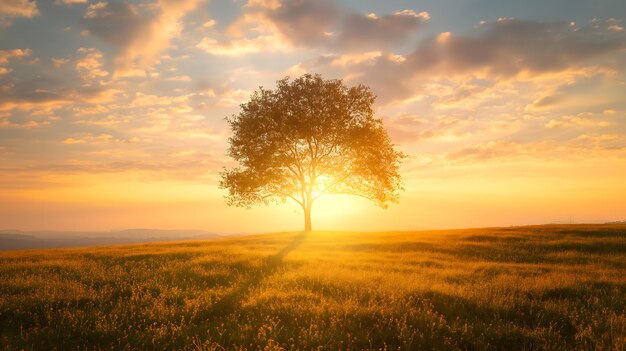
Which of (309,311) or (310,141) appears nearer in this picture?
(309,311)

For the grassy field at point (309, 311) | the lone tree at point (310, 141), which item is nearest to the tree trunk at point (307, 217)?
the lone tree at point (310, 141)

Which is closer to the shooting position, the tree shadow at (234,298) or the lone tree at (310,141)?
the tree shadow at (234,298)

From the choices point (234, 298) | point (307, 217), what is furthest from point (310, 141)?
point (234, 298)

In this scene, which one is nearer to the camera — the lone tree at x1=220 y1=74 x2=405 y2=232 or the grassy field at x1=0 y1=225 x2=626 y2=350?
the grassy field at x1=0 y1=225 x2=626 y2=350

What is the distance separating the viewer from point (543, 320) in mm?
7523

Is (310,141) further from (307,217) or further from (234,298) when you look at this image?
(234,298)

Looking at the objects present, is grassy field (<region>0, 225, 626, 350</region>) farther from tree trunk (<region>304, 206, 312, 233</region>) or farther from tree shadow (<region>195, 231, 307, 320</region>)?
tree trunk (<region>304, 206, 312, 233</region>)

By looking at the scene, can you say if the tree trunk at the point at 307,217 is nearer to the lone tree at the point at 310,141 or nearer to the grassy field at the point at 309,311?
the lone tree at the point at 310,141

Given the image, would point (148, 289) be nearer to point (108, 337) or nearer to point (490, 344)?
point (108, 337)

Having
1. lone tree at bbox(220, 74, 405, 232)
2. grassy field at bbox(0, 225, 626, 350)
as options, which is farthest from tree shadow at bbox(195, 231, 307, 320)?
lone tree at bbox(220, 74, 405, 232)

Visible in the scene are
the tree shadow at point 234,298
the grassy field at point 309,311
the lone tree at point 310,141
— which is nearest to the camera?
the grassy field at point 309,311

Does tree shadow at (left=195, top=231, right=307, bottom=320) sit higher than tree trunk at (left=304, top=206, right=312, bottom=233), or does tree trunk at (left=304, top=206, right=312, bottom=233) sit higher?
tree trunk at (left=304, top=206, right=312, bottom=233)

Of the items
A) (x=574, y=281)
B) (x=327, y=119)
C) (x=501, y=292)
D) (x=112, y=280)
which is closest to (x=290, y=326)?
(x=501, y=292)

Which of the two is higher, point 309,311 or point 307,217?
point 307,217
